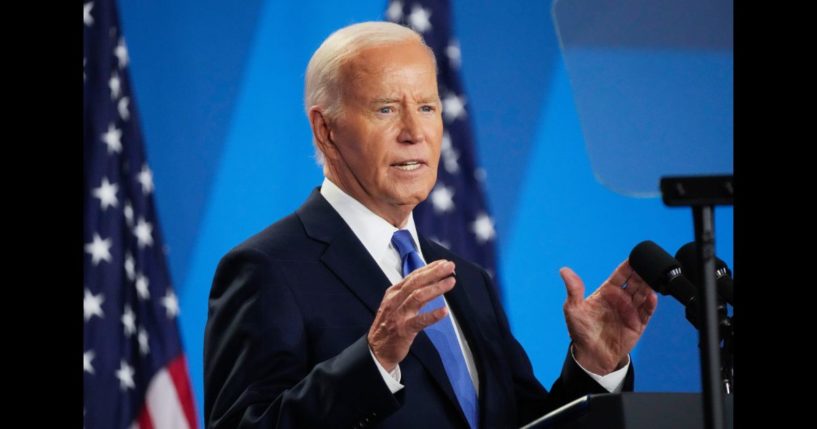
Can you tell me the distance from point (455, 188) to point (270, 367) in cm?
195

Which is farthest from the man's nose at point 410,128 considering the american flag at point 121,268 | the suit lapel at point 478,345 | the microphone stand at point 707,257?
the american flag at point 121,268

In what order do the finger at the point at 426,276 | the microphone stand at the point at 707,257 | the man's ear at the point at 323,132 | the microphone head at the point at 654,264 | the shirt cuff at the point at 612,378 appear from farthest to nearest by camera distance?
the man's ear at the point at 323,132 < the shirt cuff at the point at 612,378 < the microphone head at the point at 654,264 < the finger at the point at 426,276 < the microphone stand at the point at 707,257

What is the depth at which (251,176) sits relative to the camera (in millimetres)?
3770

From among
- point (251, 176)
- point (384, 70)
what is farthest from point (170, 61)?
point (384, 70)

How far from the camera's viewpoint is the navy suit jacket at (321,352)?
1934 mm

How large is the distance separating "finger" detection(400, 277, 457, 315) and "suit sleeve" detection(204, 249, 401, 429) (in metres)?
0.14

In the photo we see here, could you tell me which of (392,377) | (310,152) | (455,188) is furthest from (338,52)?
(455,188)

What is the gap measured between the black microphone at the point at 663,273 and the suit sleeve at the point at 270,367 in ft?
1.62

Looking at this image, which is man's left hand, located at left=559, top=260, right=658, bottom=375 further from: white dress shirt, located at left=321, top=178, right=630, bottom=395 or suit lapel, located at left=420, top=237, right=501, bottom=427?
suit lapel, located at left=420, top=237, right=501, bottom=427

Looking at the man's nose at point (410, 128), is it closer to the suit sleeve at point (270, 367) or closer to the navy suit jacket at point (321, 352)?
the navy suit jacket at point (321, 352)

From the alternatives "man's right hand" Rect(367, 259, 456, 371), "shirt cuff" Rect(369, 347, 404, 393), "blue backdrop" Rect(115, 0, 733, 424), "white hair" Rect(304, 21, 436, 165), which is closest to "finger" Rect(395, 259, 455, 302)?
"man's right hand" Rect(367, 259, 456, 371)

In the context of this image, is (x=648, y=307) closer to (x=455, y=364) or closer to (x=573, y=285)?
(x=573, y=285)

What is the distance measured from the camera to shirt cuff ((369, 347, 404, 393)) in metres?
1.91
